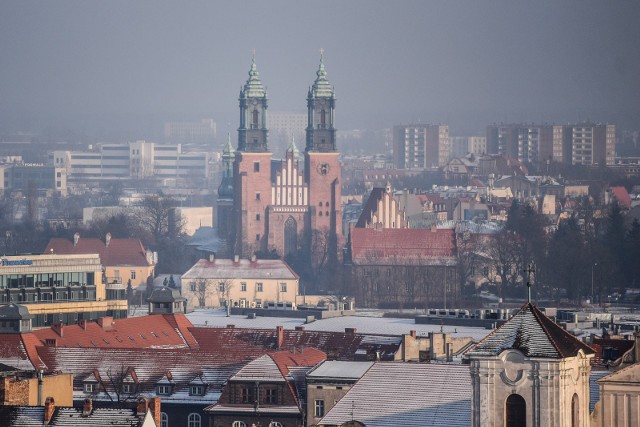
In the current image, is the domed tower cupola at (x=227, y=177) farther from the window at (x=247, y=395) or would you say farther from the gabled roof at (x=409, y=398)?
the gabled roof at (x=409, y=398)

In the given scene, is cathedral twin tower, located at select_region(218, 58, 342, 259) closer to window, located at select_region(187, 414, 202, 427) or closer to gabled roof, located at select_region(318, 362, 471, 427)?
window, located at select_region(187, 414, 202, 427)

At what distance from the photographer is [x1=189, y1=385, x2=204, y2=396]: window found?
7638cm

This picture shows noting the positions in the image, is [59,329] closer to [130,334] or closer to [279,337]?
[130,334]

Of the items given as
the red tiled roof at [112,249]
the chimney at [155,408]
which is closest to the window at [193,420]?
the chimney at [155,408]

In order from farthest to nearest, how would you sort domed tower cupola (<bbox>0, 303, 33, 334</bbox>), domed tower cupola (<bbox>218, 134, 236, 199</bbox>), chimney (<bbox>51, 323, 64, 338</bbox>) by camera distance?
domed tower cupola (<bbox>218, 134, 236, 199</bbox>)
chimney (<bbox>51, 323, 64, 338</bbox>)
domed tower cupola (<bbox>0, 303, 33, 334</bbox>)

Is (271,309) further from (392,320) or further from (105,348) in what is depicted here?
(105,348)

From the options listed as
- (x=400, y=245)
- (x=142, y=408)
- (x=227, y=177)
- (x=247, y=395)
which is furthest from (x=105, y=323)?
(x=227, y=177)

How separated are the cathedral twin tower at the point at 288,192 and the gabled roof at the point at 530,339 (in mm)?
115544

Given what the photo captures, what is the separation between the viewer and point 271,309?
375 ft

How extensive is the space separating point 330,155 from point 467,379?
111377mm

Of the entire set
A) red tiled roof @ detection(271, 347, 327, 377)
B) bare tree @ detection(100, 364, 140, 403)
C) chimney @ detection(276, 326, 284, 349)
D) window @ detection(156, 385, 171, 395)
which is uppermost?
red tiled roof @ detection(271, 347, 327, 377)

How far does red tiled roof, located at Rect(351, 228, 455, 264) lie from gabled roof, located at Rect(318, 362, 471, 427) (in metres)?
91.3

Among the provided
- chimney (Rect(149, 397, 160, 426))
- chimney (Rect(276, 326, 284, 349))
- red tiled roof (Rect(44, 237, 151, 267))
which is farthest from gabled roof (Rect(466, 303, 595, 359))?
red tiled roof (Rect(44, 237, 151, 267))

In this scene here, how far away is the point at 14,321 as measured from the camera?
277 feet
